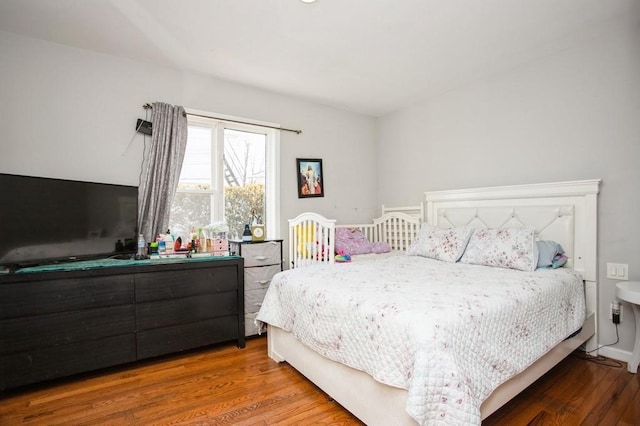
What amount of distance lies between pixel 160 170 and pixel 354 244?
6.90 feet

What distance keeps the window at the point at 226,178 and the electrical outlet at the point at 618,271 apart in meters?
2.93

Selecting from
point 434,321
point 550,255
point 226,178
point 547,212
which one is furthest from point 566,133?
point 226,178

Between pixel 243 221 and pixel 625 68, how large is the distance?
3.47m

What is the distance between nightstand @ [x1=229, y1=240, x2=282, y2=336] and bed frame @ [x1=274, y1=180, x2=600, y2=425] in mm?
487

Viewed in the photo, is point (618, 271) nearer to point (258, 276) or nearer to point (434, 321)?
point (434, 321)

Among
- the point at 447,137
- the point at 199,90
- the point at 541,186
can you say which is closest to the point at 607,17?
the point at 541,186

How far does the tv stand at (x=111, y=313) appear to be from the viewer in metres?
1.98

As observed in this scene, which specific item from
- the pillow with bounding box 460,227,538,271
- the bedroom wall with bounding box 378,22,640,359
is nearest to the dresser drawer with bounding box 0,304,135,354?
the pillow with bounding box 460,227,538,271

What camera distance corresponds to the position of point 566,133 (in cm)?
270

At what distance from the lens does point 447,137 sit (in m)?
3.63

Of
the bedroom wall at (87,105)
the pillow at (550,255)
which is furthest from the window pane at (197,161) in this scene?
the pillow at (550,255)

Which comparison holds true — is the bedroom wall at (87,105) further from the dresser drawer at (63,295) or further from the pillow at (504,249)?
the pillow at (504,249)

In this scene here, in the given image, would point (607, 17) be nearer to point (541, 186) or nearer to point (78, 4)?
point (541, 186)

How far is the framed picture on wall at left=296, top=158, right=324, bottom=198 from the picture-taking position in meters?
3.83
